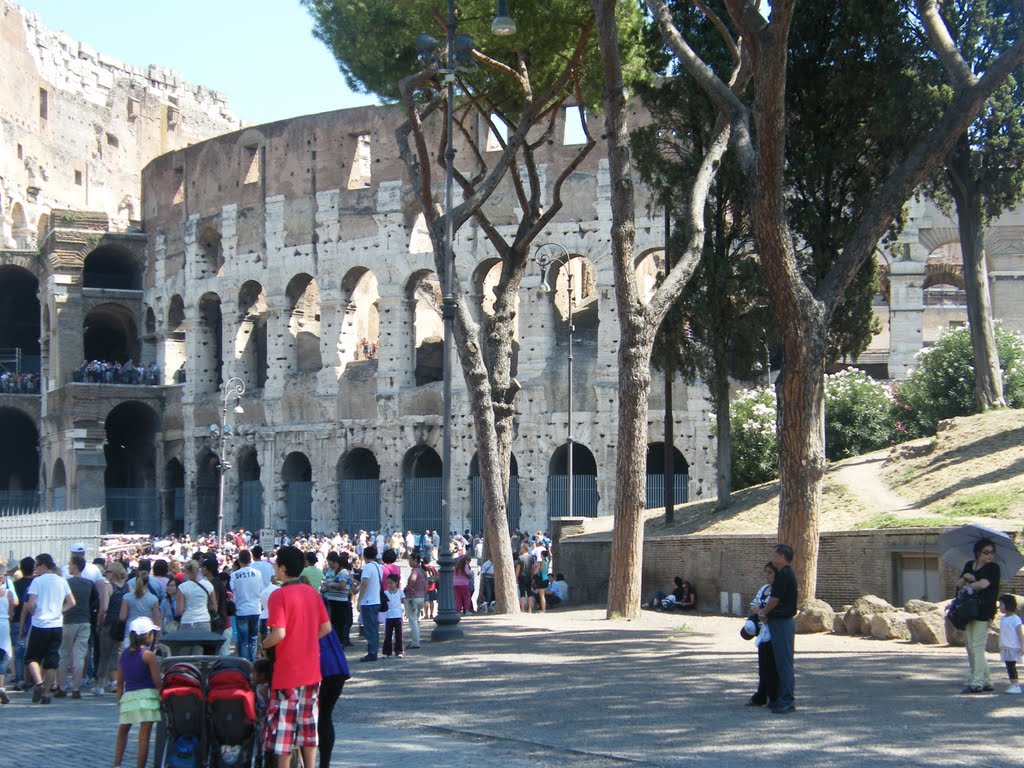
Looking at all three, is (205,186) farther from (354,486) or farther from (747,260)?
(747,260)

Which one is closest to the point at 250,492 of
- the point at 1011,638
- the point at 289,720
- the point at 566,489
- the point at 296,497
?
the point at 296,497

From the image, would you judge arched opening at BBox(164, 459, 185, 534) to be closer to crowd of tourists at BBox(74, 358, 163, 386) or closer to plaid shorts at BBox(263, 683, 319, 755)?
crowd of tourists at BBox(74, 358, 163, 386)

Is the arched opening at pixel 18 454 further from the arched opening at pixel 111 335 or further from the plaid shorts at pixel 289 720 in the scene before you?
the plaid shorts at pixel 289 720

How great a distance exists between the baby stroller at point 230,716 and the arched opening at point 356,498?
81.8ft

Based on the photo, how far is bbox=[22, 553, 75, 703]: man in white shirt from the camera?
34.0 feet

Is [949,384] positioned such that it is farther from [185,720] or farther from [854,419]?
[185,720]

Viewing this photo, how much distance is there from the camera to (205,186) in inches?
1401

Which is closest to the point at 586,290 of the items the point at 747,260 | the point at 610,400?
the point at 610,400

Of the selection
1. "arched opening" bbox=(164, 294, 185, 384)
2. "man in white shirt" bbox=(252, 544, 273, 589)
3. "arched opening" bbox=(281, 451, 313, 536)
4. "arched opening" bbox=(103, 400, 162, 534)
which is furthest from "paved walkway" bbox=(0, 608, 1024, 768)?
"arched opening" bbox=(164, 294, 185, 384)

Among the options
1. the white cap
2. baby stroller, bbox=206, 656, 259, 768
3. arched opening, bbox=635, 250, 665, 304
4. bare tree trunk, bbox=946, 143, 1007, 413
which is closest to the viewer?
baby stroller, bbox=206, 656, 259, 768

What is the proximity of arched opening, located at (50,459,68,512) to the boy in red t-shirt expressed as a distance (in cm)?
3225

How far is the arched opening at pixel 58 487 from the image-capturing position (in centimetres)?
3700

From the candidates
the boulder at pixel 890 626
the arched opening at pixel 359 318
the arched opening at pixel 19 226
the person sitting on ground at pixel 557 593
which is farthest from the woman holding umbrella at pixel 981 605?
the arched opening at pixel 19 226

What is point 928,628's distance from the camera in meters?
11.8
